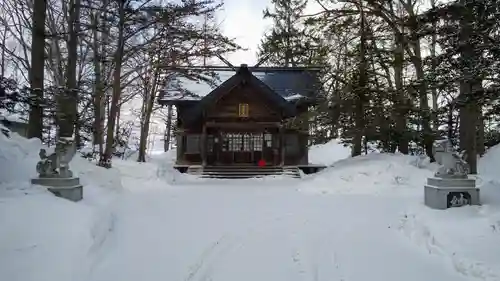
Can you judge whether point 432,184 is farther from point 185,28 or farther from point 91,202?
point 185,28

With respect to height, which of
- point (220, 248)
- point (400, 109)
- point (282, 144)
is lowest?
point (220, 248)

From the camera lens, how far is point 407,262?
17.8 ft

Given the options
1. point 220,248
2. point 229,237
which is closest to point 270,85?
point 229,237

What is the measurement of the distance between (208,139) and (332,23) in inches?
369

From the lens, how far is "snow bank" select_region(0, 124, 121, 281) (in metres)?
4.64

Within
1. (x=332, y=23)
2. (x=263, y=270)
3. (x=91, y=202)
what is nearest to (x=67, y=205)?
(x=91, y=202)

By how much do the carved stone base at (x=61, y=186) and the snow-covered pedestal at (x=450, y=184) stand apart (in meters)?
6.85

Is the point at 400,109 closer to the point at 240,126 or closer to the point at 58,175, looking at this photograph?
the point at 58,175

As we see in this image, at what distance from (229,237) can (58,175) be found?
3477 mm

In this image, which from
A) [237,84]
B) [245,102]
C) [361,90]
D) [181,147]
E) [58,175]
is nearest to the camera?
[58,175]

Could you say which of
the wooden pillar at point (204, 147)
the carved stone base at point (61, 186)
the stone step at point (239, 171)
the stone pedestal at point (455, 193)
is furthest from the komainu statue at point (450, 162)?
the wooden pillar at point (204, 147)

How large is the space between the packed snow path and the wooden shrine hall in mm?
12801

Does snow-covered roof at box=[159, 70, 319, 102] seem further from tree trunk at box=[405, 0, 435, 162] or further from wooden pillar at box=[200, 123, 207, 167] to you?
tree trunk at box=[405, 0, 435, 162]

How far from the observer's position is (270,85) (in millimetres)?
25641
